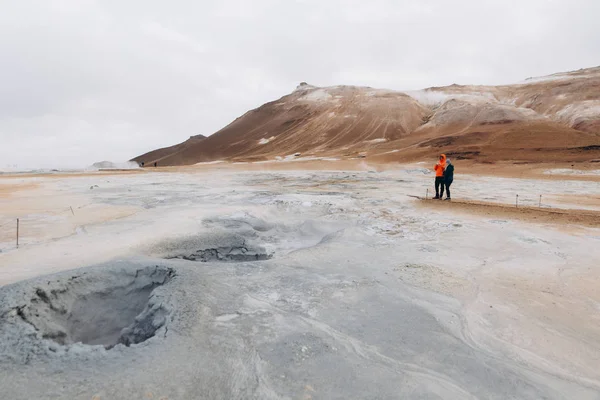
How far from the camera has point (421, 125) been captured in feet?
153

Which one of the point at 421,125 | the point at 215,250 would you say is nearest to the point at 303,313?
the point at 215,250

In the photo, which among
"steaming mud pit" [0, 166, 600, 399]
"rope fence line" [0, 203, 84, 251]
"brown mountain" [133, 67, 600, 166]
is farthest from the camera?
"brown mountain" [133, 67, 600, 166]

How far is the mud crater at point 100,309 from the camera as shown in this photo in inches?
131

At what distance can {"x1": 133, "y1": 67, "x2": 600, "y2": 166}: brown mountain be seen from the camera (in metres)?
30.4

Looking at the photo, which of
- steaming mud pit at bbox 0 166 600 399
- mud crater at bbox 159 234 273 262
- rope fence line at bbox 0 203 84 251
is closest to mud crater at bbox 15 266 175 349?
steaming mud pit at bbox 0 166 600 399

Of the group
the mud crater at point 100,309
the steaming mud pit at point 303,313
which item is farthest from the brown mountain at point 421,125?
the mud crater at point 100,309

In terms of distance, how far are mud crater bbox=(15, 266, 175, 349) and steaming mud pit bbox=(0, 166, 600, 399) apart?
16 millimetres

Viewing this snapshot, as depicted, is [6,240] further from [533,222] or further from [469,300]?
[533,222]

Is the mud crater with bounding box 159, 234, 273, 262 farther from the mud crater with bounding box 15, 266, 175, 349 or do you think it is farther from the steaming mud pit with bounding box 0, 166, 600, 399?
the mud crater with bounding box 15, 266, 175, 349

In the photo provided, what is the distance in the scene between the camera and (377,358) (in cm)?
283

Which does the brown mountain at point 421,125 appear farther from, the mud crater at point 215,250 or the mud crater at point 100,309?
the mud crater at point 100,309

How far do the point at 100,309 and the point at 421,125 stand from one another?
47254 millimetres

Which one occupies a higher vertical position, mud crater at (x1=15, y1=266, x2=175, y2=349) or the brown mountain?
the brown mountain

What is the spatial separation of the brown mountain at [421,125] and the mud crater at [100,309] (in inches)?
1097
